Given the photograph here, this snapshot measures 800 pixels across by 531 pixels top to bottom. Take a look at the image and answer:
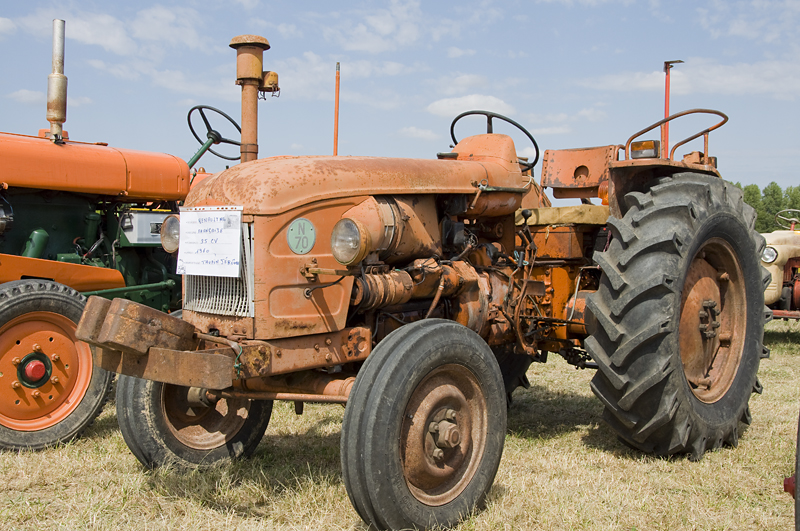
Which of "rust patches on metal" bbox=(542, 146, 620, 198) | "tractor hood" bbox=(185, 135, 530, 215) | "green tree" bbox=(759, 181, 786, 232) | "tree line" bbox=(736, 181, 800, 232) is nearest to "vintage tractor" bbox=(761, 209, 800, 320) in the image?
"rust patches on metal" bbox=(542, 146, 620, 198)

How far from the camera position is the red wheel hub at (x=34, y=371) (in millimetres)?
4469

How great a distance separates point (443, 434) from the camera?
10.1 ft

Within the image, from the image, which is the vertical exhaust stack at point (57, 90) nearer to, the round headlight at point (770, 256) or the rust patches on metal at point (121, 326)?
the rust patches on metal at point (121, 326)

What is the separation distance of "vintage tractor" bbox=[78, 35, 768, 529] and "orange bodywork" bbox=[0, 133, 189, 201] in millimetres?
1499

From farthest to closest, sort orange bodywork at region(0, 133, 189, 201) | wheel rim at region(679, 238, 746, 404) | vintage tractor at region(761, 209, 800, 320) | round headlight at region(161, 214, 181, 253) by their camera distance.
Result: 1. vintage tractor at region(761, 209, 800, 320)
2. orange bodywork at region(0, 133, 189, 201)
3. wheel rim at region(679, 238, 746, 404)
4. round headlight at region(161, 214, 181, 253)

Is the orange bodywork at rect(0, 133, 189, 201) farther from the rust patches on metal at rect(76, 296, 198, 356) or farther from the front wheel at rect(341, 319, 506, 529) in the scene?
the front wheel at rect(341, 319, 506, 529)

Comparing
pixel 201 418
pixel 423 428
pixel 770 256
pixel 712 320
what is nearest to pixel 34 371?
pixel 201 418

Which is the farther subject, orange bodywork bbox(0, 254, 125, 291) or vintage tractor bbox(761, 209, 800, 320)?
vintage tractor bbox(761, 209, 800, 320)

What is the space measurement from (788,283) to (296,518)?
814 centimetres

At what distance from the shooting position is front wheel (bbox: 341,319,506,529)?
2797 mm

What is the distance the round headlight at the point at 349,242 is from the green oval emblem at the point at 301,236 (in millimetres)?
130

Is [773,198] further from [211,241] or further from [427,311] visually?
[211,241]

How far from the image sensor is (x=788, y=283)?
9109 mm

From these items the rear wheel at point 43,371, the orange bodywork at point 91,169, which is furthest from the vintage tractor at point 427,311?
→ the orange bodywork at point 91,169
